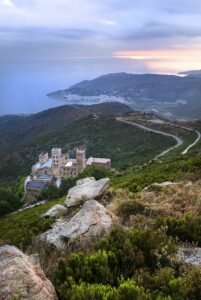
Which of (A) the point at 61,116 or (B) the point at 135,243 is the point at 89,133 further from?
(B) the point at 135,243

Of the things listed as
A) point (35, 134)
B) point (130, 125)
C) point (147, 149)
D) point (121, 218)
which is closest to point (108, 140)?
point (130, 125)

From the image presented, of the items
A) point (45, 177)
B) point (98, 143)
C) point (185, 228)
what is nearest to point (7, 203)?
point (45, 177)

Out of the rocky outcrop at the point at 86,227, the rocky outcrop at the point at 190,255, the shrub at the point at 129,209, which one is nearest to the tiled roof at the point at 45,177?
the shrub at the point at 129,209

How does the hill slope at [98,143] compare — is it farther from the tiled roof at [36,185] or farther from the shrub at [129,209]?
the shrub at [129,209]

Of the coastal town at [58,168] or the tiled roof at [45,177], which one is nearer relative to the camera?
the coastal town at [58,168]

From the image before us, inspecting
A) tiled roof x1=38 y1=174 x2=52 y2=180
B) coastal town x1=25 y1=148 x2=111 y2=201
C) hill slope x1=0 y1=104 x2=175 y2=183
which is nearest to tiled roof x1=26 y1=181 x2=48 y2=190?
Answer: coastal town x1=25 y1=148 x2=111 y2=201

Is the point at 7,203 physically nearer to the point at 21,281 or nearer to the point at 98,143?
the point at 21,281
